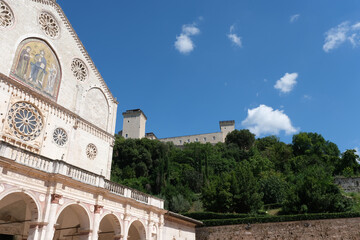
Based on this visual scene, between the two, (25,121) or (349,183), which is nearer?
(25,121)

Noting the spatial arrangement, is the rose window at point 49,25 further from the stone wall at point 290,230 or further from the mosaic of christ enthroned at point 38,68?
the stone wall at point 290,230

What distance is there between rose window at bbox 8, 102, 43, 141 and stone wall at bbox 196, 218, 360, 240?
15.7 metres

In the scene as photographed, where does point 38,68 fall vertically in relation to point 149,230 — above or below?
above

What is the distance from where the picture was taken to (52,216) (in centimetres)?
1342

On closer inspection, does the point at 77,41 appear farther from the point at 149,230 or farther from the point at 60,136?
the point at 149,230

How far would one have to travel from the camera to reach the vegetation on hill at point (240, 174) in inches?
1190

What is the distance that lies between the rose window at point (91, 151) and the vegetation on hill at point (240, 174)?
1491cm

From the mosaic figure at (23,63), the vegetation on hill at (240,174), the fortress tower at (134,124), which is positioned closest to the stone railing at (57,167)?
the mosaic figure at (23,63)

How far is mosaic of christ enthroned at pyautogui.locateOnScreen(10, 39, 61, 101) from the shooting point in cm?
1867

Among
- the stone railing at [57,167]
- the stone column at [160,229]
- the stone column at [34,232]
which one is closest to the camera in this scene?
the stone railing at [57,167]

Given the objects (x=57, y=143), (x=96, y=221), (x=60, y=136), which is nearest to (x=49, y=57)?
(x=60, y=136)

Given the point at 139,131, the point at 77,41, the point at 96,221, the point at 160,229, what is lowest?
the point at 96,221

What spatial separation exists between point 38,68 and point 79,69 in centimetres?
390

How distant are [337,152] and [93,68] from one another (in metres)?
62.9
